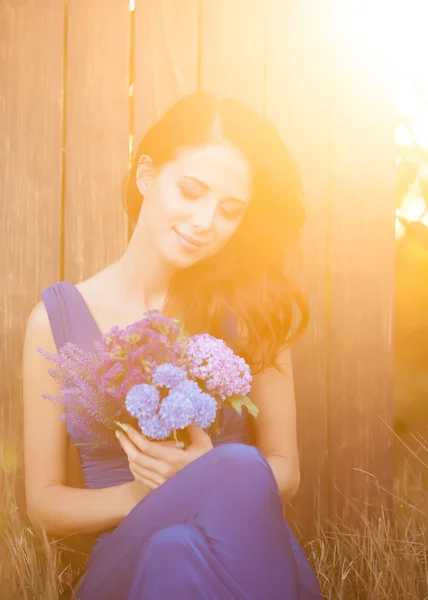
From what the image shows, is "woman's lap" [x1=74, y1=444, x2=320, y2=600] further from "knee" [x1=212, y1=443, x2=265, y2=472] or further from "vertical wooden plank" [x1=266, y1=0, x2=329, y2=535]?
"vertical wooden plank" [x1=266, y1=0, x2=329, y2=535]

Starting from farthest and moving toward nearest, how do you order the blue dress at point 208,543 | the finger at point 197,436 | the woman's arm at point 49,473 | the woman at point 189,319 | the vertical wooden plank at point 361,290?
the vertical wooden plank at point 361,290 < the woman's arm at point 49,473 < the finger at point 197,436 < the woman at point 189,319 < the blue dress at point 208,543

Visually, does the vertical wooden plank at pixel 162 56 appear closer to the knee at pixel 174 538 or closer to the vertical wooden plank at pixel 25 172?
the vertical wooden plank at pixel 25 172

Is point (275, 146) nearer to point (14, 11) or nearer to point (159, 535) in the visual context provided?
point (14, 11)

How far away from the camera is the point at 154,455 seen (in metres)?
1.50

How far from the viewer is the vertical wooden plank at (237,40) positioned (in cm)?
202

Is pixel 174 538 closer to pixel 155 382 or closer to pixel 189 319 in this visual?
pixel 155 382

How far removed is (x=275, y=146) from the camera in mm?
1834

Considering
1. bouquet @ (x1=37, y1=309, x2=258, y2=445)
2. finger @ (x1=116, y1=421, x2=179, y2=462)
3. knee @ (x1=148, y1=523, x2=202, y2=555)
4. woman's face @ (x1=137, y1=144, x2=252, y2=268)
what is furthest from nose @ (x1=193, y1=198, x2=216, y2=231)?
knee @ (x1=148, y1=523, x2=202, y2=555)

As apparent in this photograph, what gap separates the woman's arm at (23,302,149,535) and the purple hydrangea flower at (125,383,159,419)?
0.36m

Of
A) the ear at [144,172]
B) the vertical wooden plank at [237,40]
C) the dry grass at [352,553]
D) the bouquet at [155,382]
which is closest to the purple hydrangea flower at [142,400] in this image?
the bouquet at [155,382]

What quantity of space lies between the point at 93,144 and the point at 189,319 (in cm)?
55

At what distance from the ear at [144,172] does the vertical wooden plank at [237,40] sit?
36 cm

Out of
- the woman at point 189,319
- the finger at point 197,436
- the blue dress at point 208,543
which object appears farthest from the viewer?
the finger at point 197,436

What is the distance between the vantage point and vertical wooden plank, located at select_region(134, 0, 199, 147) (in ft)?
6.52
